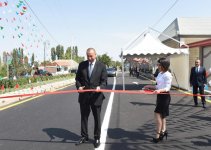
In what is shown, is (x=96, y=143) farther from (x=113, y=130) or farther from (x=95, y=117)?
(x=113, y=130)

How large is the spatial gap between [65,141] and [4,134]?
1627 mm

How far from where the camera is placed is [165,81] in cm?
653

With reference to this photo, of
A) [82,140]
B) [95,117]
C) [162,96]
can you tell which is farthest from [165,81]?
[82,140]

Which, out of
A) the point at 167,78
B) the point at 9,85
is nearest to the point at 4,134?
the point at 167,78

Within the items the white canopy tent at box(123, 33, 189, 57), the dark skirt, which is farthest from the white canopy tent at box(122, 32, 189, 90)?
the dark skirt

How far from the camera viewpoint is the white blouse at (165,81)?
21.4ft

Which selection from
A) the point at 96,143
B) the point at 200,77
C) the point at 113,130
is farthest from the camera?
the point at 200,77

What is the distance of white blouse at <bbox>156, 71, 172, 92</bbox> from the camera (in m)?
6.51

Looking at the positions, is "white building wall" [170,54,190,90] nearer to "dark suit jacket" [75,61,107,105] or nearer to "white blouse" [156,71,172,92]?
"white blouse" [156,71,172,92]

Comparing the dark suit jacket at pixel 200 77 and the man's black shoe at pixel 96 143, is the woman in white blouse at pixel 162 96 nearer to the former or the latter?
the man's black shoe at pixel 96 143

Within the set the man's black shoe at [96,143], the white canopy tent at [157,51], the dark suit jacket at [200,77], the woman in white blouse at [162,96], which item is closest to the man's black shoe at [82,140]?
the man's black shoe at [96,143]

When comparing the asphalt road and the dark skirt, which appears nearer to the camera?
the asphalt road

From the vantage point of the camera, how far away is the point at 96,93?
6.43m

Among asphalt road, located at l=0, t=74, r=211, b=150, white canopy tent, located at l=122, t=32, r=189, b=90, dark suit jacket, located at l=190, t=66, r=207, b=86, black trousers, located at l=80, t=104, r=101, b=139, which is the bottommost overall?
asphalt road, located at l=0, t=74, r=211, b=150
